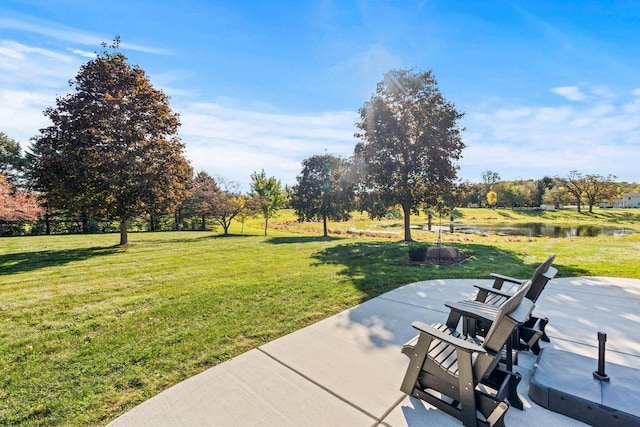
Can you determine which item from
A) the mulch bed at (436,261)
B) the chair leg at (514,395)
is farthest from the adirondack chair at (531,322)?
the mulch bed at (436,261)

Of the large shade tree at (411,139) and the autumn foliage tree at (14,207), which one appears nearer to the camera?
the autumn foliage tree at (14,207)

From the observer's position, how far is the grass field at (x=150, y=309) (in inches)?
101

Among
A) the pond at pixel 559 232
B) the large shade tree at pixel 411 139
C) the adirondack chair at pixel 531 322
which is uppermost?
the large shade tree at pixel 411 139

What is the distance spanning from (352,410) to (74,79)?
1484cm

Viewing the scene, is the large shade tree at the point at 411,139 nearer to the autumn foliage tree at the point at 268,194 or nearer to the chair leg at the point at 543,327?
the autumn foliage tree at the point at 268,194

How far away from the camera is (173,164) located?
1244 centimetres

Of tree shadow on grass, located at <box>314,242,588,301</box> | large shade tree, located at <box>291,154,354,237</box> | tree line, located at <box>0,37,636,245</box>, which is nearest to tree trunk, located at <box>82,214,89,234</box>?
tree line, located at <box>0,37,636,245</box>

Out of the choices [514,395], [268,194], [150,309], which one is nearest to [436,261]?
[514,395]

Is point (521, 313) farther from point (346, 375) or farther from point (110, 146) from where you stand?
point (110, 146)

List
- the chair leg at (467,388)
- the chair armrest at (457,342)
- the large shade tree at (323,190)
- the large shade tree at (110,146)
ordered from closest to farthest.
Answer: the chair armrest at (457,342) → the chair leg at (467,388) → the large shade tree at (110,146) → the large shade tree at (323,190)

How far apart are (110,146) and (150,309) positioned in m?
9.75

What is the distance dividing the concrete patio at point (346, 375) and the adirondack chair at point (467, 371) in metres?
0.13

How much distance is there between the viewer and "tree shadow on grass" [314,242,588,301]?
6070 mm

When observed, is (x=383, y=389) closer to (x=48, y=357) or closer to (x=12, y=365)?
(x=48, y=357)
